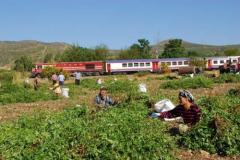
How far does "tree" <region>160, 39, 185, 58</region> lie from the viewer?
10738cm

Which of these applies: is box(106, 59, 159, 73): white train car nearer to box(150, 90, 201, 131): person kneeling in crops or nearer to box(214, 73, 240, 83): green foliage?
box(214, 73, 240, 83): green foliage

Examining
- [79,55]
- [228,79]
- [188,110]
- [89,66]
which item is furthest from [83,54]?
[188,110]

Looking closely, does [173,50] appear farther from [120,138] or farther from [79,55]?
[120,138]

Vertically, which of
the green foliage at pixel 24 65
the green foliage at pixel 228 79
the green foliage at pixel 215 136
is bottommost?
the green foliage at pixel 24 65

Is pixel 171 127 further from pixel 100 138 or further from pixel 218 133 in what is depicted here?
pixel 100 138

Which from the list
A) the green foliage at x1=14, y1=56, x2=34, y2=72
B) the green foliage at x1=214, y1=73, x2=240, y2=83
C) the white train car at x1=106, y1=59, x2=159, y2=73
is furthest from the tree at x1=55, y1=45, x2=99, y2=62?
the green foliage at x1=214, y1=73, x2=240, y2=83

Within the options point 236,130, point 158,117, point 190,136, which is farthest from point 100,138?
point 158,117

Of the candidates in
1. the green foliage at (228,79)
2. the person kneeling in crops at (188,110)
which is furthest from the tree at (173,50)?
the person kneeling in crops at (188,110)

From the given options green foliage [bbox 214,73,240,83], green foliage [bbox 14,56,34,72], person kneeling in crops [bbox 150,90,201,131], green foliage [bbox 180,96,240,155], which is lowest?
green foliage [bbox 14,56,34,72]

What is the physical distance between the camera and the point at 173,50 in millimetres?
109812

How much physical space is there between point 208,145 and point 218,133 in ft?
0.98

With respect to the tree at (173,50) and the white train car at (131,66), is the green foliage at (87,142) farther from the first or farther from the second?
the tree at (173,50)

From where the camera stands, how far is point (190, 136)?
9.31 metres

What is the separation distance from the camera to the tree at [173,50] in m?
107
